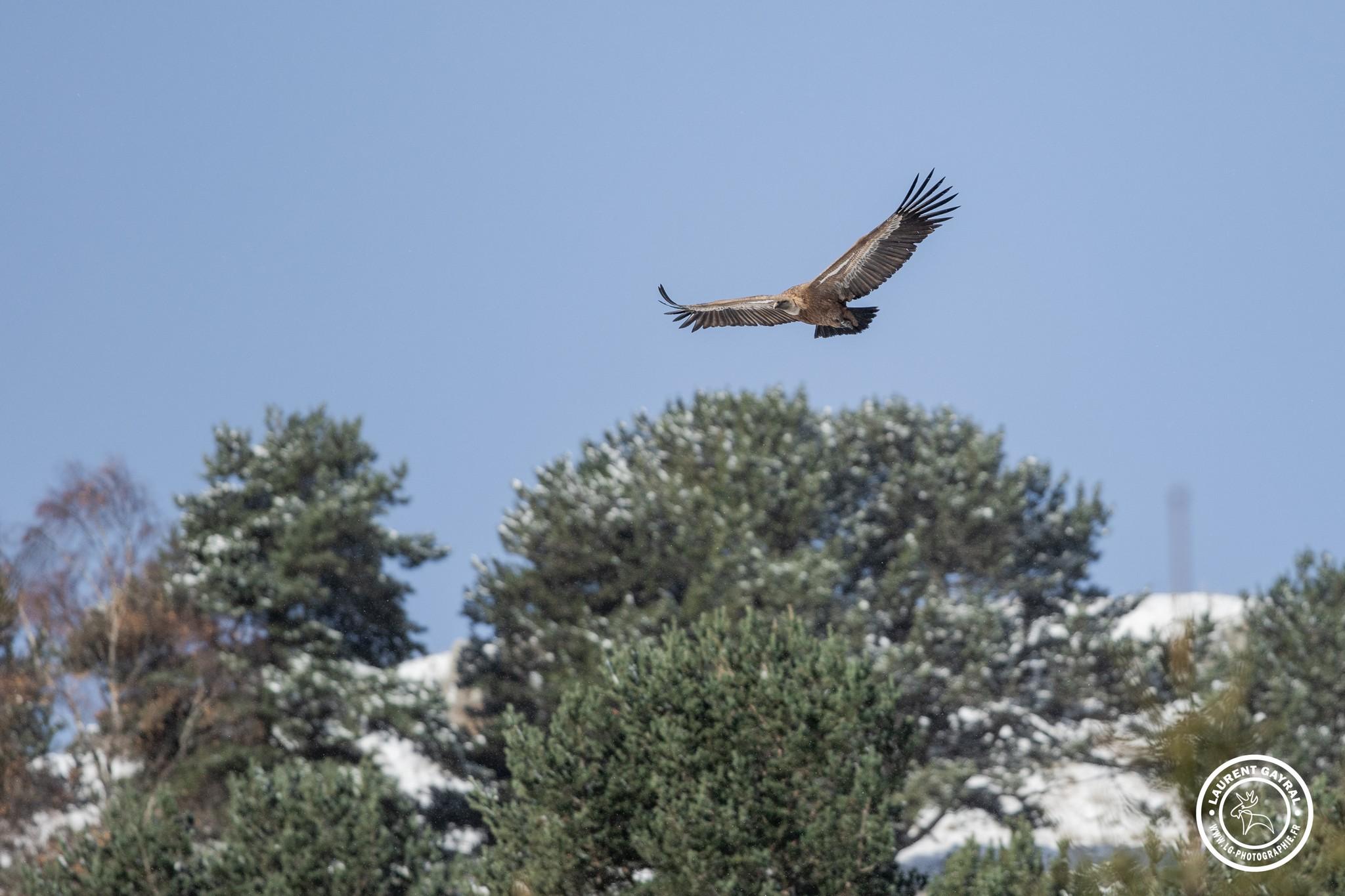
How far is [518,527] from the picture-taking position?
37688 mm

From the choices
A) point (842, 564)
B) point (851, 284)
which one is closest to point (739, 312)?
point (851, 284)

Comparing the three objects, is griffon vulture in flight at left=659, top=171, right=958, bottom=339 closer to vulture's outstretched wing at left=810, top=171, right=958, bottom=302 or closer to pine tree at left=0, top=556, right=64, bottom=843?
vulture's outstretched wing at left=810, top=171, right=958, bottom=302

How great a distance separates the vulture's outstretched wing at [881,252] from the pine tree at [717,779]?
11.4 meters

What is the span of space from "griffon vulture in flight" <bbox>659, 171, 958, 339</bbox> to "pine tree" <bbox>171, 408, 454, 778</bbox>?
2495cm

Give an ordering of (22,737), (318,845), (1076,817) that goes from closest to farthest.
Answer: (318,845) → (22,737) → (1076,817)

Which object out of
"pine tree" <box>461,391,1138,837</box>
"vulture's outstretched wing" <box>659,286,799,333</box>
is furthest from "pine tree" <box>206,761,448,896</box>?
"vulture's outstretched wing" <box>659,286,799,333</box>

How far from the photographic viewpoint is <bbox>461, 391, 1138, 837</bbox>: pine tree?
1377 inches

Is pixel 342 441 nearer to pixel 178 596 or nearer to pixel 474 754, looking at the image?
pixel 178 596

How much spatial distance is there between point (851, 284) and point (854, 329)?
35cm

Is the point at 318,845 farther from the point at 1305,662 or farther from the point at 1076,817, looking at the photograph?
the point at 1076,817

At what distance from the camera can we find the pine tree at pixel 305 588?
36375mm

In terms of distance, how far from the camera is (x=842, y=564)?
118ft

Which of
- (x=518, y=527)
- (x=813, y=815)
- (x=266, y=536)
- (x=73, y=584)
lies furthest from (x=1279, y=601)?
(x=73, y=584)

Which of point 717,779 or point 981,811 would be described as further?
point 981,811
